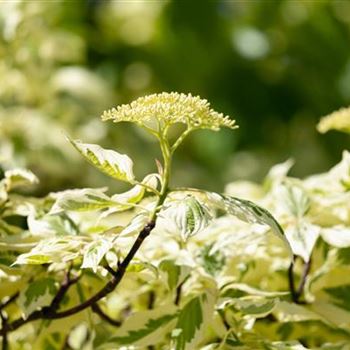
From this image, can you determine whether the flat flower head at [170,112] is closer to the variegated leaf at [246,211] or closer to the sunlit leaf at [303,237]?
the variegated leaf at [246,211]

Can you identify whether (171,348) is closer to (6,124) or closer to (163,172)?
(163,172)

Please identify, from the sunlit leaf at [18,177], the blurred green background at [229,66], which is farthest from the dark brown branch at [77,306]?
the blurred green background at [229,66]

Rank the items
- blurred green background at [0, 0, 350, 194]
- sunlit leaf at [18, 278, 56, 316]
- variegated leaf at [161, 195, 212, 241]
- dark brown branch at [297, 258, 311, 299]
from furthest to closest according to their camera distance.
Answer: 1. blurred green background at [0, 0, 350, 194]
2. dark brown branch at [297, 258, 311, 299]
3. sunlit leaf at [18, 278, 56, 316]
4. variegated leaf at [161, 195, 212, 241]

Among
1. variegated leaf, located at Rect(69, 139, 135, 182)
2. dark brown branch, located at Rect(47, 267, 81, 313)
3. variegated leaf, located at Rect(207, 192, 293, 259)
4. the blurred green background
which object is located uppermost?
variegated leaf, located at Rect(69, 139, 135, 182)

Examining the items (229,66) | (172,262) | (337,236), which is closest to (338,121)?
(337,236)

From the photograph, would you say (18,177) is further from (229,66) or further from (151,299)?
(229,66)

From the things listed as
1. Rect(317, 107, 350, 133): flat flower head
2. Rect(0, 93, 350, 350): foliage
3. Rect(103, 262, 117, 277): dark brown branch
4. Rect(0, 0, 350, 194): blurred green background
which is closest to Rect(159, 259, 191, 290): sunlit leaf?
Rect(0, 93, 350, 350): foliage

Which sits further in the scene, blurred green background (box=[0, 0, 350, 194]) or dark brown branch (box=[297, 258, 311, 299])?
blurred green background (box=[0, 0, 350, 194])

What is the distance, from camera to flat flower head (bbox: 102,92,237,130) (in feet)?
2.52

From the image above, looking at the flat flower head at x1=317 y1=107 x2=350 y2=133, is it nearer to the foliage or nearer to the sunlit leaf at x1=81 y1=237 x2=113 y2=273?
the foliage

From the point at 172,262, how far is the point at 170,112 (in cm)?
21

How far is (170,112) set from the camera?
771 mm

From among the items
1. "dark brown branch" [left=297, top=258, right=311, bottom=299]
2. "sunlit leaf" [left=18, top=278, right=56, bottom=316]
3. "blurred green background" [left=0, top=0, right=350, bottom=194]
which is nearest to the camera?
"sunlit leaf" [left=18, top=278, right=56, bottom=316]

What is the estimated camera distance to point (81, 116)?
220 cm
